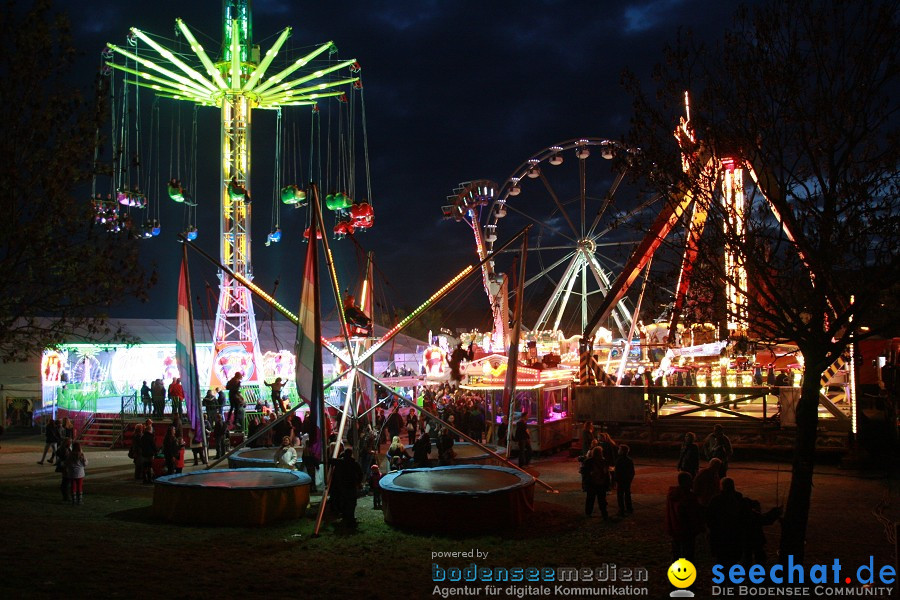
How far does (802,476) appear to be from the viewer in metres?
7.66

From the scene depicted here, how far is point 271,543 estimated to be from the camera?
9680mm

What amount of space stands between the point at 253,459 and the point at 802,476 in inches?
435

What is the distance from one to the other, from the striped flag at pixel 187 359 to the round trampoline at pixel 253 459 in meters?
1.16

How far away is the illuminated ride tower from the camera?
26656mm

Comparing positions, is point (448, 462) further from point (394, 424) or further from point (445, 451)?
point (394, 424)

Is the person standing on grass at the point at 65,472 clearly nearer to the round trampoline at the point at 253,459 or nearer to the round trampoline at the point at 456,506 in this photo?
the round trampoline at the point at 253,459

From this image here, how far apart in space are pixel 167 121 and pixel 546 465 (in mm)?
48911

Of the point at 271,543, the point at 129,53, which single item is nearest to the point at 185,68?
the point at 129,53

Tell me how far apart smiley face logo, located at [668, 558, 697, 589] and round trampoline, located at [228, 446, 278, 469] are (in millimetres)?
8914

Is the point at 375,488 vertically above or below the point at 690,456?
below

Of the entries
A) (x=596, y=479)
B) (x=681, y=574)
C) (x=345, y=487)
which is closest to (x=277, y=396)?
(x=345, y=487)

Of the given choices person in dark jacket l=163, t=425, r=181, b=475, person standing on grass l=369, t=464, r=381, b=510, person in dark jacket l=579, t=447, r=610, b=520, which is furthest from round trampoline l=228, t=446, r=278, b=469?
person in dark jacket l=579, t=447, r=610, b=520

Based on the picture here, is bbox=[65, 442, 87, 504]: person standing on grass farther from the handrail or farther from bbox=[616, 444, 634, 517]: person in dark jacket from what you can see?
the handrail

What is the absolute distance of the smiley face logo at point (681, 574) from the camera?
7332 mm
